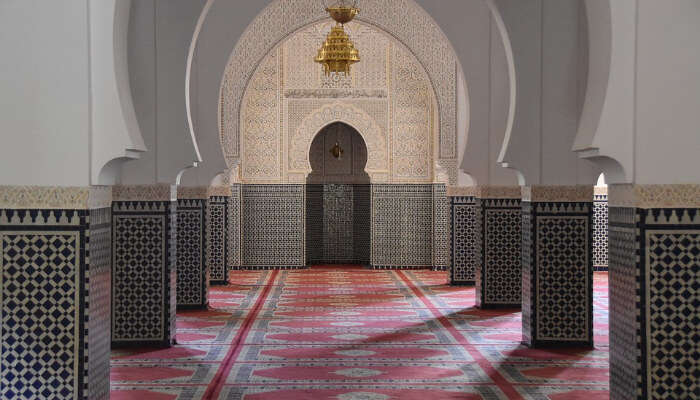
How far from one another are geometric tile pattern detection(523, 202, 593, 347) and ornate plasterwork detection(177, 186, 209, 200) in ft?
10.6

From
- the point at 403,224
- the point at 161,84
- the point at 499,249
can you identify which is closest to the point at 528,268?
the point at 499,249

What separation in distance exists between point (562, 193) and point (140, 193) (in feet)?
8.81

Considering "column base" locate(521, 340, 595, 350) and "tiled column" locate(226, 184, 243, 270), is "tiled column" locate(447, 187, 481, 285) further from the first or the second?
"column base" locate(521, 340, 595, 350)

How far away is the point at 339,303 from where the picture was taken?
7.84 metres

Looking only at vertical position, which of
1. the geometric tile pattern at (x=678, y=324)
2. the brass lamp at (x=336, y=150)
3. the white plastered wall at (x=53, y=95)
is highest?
the brass lamp at (x=336, y=150)

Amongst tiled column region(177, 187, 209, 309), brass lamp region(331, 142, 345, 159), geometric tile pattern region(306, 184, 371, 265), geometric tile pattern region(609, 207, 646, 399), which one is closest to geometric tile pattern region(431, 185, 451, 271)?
geometric tile pattern region(306, 184, 371, 265)

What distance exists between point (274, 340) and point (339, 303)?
2.07 m

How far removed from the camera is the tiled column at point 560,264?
5461 mm

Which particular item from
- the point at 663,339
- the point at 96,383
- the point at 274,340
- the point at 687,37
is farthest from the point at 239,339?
the point at 687,37

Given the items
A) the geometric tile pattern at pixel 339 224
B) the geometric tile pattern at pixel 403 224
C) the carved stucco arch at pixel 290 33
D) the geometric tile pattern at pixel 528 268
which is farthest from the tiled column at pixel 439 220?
the geometric tile pattern at pixel 528 268

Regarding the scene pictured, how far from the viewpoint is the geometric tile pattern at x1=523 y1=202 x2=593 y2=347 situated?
5469 millimetres

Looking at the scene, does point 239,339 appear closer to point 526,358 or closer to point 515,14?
point 526,358

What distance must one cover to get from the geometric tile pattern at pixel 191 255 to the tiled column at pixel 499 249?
7.88 feet

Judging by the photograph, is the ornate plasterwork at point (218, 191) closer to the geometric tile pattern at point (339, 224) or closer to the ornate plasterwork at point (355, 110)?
the ornate plasterwork at point (355, 110)
